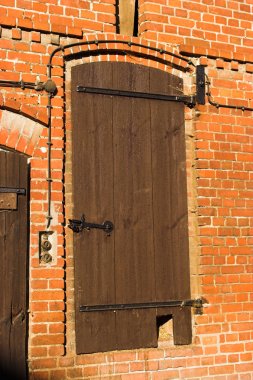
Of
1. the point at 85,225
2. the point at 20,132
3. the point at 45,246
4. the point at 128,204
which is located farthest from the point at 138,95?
the point at 45,246

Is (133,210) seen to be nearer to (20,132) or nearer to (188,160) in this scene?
(188,160)

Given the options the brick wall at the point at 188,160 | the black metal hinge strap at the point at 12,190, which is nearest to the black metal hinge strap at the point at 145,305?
the brick wall at the point at 188,160

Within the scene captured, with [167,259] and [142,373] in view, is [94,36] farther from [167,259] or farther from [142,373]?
[142,373]

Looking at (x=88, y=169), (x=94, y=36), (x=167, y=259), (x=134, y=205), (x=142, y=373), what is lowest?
(x=142, y=373)

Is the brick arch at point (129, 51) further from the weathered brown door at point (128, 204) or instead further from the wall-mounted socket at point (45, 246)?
the wall-mounted socket at point (45, 246)

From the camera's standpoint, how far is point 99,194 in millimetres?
4719

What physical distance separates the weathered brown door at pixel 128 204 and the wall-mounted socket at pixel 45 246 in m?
0.24

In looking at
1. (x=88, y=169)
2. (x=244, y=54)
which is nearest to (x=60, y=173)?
(x=88, y=169)

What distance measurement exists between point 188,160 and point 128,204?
788 millimetres

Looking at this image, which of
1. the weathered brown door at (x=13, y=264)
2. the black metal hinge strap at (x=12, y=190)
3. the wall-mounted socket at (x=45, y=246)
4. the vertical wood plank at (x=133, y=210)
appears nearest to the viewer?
the weathered brown door at (x=13, y=264)

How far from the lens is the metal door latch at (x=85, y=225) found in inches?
181

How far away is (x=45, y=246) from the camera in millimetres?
4445

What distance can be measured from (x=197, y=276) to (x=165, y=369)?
35.0 inches

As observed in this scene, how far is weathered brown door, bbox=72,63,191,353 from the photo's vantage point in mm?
4609
